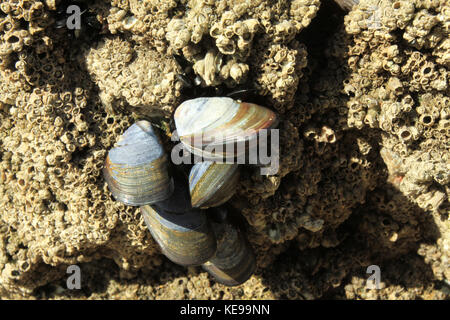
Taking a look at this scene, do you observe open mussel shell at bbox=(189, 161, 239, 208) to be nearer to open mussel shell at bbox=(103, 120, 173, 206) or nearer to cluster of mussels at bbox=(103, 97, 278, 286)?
cluster of mussels at bbox=(103, 97, 278, 286)

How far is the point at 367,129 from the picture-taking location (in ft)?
12.0

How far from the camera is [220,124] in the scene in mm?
3035

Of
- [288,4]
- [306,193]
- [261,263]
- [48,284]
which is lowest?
[48,284]

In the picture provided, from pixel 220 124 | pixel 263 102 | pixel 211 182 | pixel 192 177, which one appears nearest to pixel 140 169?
pixel 192 177


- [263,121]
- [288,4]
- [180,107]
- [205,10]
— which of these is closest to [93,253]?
[180,107]

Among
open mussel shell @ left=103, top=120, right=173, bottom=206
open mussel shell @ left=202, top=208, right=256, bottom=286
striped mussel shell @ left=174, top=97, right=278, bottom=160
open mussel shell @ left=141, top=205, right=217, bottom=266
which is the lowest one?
open mussel shell @ left=202, top=208, right=256, bottom=286

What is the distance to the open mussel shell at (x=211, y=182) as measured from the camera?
128 inches

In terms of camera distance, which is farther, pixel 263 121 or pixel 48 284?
pixel 48 284

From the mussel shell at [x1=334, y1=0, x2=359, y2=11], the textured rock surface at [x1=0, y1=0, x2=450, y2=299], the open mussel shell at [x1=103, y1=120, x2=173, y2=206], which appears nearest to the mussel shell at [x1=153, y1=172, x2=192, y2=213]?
the open mussel shell at [x1=103, y1=120, x2=173, y2=206]

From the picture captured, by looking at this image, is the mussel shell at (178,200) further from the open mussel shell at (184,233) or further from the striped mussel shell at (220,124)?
the striped mussel shell at (220,124)

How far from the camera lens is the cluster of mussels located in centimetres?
306

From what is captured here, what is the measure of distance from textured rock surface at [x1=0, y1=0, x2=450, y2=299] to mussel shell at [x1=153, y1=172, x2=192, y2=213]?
13.5 inches
